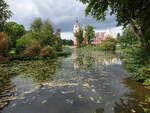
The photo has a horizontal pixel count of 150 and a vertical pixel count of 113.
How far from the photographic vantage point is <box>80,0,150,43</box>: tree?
42.9ft

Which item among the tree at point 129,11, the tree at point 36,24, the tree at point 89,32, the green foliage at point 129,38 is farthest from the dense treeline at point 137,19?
the tree at point 89,32

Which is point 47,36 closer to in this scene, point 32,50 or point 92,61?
point 32,50

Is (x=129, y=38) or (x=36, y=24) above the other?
(x=36, y=24)

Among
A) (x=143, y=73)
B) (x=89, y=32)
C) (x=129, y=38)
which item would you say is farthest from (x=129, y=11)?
(x=89, y=32)

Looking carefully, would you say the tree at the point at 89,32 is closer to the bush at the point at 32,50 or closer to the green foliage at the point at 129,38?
the green foliage at the point at 129,38

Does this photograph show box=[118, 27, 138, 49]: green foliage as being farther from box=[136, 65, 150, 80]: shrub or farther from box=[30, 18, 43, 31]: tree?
box=[30, 18, 43, 31]: tree

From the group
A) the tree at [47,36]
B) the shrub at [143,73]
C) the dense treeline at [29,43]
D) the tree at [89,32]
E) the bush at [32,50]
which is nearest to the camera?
the shrub at [143,73]

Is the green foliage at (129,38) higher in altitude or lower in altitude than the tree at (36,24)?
lower

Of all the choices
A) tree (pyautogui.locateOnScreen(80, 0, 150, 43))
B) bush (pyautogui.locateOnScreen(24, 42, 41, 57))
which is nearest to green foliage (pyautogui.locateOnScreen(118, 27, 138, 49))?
tree (pyautogui.locateOnScreen(80, 0, 150, 43))

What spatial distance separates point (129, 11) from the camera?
46.8 feet

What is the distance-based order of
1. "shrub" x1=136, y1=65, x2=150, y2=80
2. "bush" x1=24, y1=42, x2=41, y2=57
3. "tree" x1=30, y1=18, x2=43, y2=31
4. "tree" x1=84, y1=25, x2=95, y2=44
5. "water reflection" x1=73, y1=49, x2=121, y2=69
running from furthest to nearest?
"tree" x1=84, y1=25, x2=95, y2=44 → "tree" x1=30, y1=18, x2=43, y2=31 → "bush" x1=24, y1=42, x2=41, y2=57 → "water reflection" x1=73, y1=49, x2=121, y2=69 → "shrub" x1=136, y1=65, x2=150, y2=80

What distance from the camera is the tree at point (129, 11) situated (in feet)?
42.9

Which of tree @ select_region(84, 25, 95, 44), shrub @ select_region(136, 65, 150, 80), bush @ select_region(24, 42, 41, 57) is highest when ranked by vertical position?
tree @ select_region(84, 25, 95, 44)

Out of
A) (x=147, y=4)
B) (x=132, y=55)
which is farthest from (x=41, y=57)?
(x=147, y=4)
